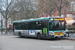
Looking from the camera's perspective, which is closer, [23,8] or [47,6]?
[47,6]

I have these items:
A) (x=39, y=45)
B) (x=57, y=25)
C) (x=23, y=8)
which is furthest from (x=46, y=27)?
(x=23, y=8)

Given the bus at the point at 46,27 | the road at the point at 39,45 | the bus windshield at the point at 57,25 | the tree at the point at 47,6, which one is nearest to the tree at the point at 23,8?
the tree at the point at 47,6

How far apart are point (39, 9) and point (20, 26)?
33.2 feet

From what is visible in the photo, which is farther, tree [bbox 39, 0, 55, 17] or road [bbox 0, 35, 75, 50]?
tree [bbox 39, 0, 55, 17]

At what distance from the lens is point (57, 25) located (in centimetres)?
1833

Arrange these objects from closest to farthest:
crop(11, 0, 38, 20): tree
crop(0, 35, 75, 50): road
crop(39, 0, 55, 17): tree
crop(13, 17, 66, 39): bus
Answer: crop(0, 35, 75, 50): road
crop(13, 17, 66, 39): bus
crop(39, 0, 55, 17): tree
crop(11, 0, 38, 20): tree

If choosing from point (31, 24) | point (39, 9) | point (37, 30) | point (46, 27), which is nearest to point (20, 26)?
point (31, 24)

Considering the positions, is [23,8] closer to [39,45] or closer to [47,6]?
[47,6]

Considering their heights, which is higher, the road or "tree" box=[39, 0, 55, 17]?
"tree" box=[39, 0, 55, 17]

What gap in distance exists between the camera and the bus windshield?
18031 millimetres

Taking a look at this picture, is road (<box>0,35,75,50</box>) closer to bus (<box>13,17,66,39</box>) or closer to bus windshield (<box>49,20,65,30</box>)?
bus (<box>13,17,66,39</box>)

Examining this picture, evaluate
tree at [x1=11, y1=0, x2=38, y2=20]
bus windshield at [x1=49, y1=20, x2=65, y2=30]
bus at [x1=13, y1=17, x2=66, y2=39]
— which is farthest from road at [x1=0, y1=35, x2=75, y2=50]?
tree at [x1=11, y1=0, x2=38, y2=20]

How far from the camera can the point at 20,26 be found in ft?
80.2

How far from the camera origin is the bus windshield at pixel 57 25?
18.0 meters
